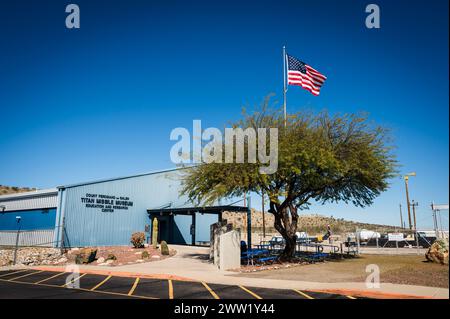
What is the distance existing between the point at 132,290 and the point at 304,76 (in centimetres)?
1744

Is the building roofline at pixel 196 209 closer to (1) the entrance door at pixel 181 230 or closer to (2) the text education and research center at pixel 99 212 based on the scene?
(2) the text education and research center at pixel 99 212

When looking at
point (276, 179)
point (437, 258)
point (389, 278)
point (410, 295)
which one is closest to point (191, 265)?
point (276, 179)

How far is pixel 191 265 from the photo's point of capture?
818 inches

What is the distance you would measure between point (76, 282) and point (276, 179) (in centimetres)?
1149

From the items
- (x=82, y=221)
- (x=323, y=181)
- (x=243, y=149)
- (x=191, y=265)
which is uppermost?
(x=243, y=149)

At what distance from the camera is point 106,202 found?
31344 millimetres

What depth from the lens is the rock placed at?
19.5m

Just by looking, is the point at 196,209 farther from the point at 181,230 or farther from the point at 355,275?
the point at 355,275

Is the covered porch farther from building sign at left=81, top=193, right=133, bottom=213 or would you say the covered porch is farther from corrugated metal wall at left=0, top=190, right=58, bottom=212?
corrugated metal wall at left=0, top=190, right=58, bottom=212

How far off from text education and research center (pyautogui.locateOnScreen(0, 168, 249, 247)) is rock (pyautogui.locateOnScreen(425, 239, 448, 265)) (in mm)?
12941

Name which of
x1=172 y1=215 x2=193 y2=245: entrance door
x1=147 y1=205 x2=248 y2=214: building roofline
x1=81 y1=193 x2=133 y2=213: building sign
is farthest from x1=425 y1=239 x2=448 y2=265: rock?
x1=172 y1=215 x2=193 y2=245: entrance door

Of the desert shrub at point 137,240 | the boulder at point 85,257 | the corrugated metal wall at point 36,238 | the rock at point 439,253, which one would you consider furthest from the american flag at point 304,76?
the corrugated metal wall at point 36,238

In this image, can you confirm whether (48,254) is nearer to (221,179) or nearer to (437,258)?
(221,179)
